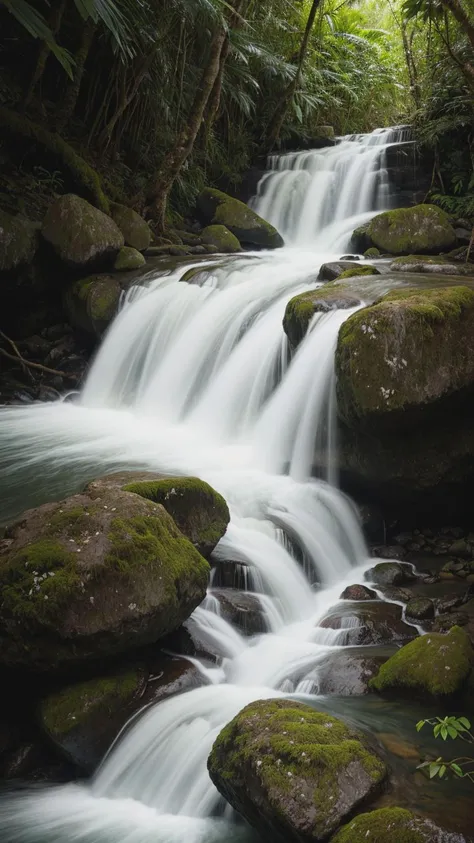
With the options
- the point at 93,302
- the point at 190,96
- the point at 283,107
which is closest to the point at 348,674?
the point at 93,302

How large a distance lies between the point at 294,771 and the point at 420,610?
7.82ft

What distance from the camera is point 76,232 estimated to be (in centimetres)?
1002

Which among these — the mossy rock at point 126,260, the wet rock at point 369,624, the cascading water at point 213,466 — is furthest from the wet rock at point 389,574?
the mossy rock at point 126,260

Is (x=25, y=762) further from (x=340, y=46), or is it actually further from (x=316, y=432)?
(x=340, y=46)

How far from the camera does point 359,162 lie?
48.0 ft

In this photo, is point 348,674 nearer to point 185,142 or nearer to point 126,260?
point 126,260

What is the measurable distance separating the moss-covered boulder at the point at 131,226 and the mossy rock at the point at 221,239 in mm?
1671

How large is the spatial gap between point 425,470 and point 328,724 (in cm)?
339

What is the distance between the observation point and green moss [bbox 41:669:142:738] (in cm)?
372

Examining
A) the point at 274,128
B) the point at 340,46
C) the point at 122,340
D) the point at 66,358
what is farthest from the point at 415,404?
the point at 340,46

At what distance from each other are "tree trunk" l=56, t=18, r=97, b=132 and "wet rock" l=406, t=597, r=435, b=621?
31.4 feet

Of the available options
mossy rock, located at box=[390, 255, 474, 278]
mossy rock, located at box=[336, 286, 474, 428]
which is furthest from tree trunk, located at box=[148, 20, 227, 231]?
mossy rock, located at box=[336, 286, 474, 428]

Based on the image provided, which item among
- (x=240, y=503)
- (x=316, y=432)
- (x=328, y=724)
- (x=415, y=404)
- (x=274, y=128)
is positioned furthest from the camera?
(x=274, y=128)

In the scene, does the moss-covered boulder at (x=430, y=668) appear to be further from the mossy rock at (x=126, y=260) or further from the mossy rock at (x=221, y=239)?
the mossy rock at (x=221, y=239)
